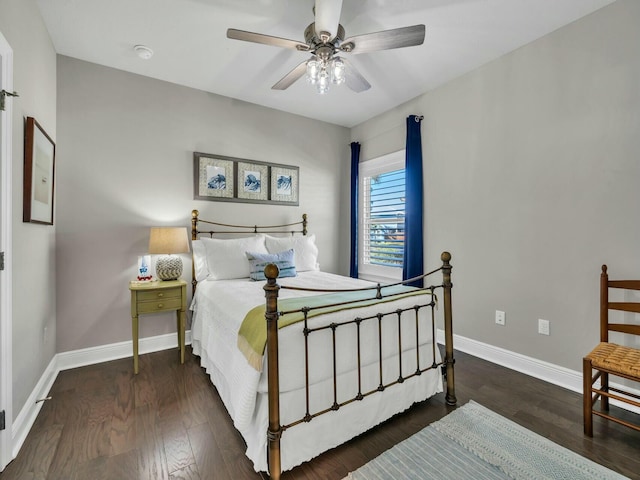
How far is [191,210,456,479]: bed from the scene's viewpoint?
1479 millimetres

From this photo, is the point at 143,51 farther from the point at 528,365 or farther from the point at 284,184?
the point at 528,365

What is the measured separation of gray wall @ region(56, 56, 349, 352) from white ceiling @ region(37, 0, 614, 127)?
0.73ft

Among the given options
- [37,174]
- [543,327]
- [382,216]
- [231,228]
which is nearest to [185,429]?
[37,174]

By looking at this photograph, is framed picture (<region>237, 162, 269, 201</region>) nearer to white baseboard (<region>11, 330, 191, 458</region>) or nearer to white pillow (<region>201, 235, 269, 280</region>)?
white pillow (<region>201, 235, 269, 280</region>)

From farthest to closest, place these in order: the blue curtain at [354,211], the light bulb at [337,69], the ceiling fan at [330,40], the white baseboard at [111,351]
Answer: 1. the blue curtain at [354,211]
2. the white baseboard at [111,351]
3. the light bulb at [337,69]
4. the ceiling fan at [330,40]

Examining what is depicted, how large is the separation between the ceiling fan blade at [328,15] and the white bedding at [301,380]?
1.71 meters

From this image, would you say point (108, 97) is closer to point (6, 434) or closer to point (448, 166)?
point (6, 434)

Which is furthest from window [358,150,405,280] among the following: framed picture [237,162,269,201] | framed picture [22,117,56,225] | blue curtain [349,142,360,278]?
framed picture [22,117,56,225]

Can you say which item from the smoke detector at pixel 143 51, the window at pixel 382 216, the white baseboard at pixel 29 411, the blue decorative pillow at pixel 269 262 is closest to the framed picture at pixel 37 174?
the smoke detector at pixel 143 51

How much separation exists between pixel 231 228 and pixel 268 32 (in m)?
2.03

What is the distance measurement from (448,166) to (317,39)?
198 centimetres

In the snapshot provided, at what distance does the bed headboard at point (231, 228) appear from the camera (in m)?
3.28

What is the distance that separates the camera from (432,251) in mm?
3422

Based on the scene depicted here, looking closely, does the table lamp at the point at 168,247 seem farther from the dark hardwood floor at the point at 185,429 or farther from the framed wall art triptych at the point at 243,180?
the dark hardwood floor at the point at 185,429
